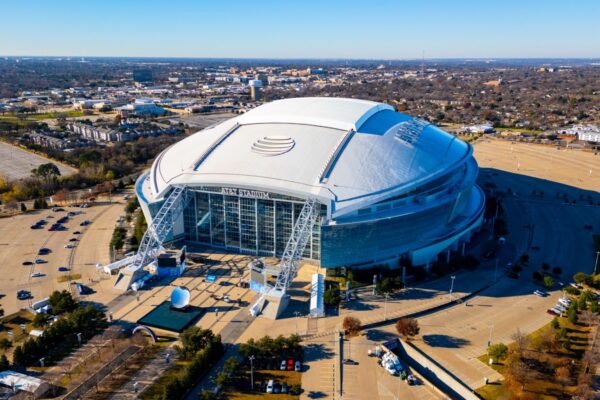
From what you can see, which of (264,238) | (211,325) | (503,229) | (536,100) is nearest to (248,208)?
(264,238)

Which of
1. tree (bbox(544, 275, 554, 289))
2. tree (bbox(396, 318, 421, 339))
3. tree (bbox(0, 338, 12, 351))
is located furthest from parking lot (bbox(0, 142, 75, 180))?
tree (bbox(544, 275, 554, 289))

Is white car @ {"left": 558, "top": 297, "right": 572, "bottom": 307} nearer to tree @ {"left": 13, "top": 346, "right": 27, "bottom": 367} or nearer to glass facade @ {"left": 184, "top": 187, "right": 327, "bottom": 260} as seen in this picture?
glass facade @ {"left": 184, "top": 187, "right": 327, "bottom": 260}

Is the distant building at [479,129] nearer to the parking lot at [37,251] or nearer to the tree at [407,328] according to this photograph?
the parking lot at [37,251]

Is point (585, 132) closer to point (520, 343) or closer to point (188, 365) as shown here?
point (520, 343)

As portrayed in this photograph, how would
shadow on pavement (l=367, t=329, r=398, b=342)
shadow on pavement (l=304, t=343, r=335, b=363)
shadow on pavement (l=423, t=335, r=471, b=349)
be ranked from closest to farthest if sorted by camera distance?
shadow on pavement (l=304, t=343, r=335, b=363) → shadow on pavement (l=423, t=335, r=471, b=349) → shadow on pavement (l=367, t=329, r=398, b=342)

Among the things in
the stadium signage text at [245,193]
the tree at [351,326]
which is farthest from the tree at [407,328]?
the stadium signage text at [245,193]

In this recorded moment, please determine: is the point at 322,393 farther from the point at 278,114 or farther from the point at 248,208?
the point at 278,114

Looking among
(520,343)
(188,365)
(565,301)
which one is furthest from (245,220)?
(565,301)
